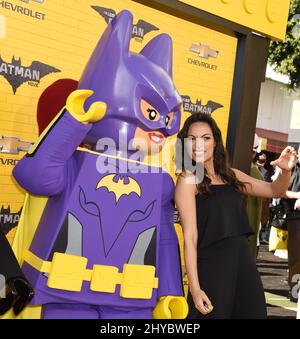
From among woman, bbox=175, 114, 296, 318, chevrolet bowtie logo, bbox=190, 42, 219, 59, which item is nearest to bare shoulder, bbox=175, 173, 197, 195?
woman, bbox=175, 114, 296, 318

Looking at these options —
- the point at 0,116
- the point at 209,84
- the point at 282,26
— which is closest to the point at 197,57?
the point at 209,84

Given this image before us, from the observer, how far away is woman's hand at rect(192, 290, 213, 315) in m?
2.36

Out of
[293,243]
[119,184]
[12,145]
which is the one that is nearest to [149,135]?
[119,184]

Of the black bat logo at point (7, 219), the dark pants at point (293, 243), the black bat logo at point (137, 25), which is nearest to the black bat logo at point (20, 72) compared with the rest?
the black bat logo at point (137, 25)

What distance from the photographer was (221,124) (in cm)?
382

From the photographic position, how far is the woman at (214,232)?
7.81ft

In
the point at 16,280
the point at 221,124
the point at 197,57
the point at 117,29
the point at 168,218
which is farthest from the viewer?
the point at 221,124

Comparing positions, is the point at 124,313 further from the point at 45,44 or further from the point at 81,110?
the point at 45,44

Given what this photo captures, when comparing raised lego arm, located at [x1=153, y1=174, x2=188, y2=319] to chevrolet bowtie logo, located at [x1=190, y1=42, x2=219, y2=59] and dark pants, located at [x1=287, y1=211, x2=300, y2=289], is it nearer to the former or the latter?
chevrolet bowtie logo, located at [x1=190, y1=42, x2=219, y2=59]

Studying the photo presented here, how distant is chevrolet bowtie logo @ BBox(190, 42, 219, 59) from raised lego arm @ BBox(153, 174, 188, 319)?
1.39 metres

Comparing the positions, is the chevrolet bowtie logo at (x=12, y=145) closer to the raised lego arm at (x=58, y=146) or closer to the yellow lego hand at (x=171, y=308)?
the raised lego arm at (x=58, y=146)
